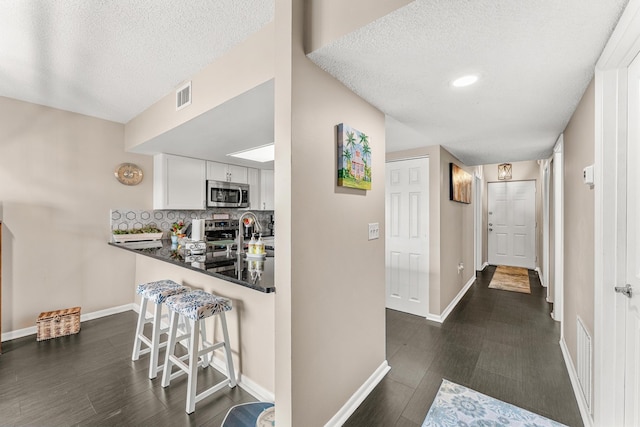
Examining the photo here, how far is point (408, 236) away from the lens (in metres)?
3.43

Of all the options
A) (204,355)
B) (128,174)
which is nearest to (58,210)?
(128,174)

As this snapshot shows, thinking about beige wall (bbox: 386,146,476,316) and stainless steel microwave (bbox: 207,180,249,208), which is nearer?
beige wall (bbox: 386,146,476,316)

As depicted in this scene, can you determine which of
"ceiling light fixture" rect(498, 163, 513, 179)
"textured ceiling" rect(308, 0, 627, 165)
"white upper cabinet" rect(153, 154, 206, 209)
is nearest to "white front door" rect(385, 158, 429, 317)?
"textured ceiling" rect(308, 0, 627, 165)

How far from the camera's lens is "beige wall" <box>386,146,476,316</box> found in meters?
3.15

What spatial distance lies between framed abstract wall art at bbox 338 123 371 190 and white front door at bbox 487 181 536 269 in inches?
227

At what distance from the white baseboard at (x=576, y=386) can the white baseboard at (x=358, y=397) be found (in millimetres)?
1206

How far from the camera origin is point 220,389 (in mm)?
1927

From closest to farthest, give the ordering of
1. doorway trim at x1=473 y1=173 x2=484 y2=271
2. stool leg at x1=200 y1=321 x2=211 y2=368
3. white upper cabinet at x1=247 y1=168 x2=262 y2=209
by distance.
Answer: stool leg at x1=200 y1=321 x2=211 y2=368, white upper cabinet at x1=247 y1=168 x2=262 y2=209, doorway trim at x1=473 y1=173 x2=484 y2=271

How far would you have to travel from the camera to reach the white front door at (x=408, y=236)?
3.27 m

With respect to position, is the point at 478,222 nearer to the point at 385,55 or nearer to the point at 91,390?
the point at 385,55

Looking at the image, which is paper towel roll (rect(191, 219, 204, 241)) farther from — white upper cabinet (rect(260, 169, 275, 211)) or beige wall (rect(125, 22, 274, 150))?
white upper cabinet (rect(260, 169, 275, 211))

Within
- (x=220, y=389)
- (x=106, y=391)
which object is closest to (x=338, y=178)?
(x=220, y=389)

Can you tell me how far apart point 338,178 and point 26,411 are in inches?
99.4

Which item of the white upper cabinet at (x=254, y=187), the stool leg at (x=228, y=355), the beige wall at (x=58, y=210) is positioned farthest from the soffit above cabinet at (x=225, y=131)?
the stool leg at (x=228, y=355)
